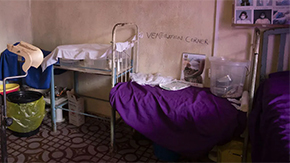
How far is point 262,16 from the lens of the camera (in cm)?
205

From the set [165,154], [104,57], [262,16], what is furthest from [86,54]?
[262,16]

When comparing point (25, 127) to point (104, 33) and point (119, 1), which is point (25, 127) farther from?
point (119, 1)

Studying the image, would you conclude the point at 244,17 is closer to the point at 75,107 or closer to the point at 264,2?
the point at 264,2

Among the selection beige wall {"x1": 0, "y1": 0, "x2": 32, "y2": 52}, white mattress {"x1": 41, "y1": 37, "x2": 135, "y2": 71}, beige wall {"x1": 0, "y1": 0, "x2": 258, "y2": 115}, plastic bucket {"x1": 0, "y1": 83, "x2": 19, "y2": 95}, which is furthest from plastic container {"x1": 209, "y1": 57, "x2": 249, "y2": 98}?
beige wall {"x1": 0, "y1": 0, "x2": 32, "y2": 52}

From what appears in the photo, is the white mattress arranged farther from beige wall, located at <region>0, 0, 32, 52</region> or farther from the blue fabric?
beige wall, located at <region>0, 0, 32, 52</region>

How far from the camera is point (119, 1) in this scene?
104 inches

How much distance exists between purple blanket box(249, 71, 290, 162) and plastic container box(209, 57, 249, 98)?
0.73ft

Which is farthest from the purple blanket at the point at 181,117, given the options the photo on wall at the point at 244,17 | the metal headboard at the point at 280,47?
the photo on wall at the point at 244,17

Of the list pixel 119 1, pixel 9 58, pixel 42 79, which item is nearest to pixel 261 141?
pixel 119 1

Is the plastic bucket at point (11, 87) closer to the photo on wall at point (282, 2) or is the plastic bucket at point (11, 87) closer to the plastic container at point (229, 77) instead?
the plastic container at point (229, 77)

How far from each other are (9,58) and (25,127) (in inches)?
32.0

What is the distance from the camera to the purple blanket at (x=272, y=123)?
48.4 inches

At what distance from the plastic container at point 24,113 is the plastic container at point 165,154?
127 cm

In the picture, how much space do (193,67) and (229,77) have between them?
42 centimetres
